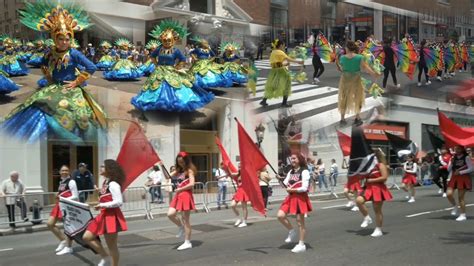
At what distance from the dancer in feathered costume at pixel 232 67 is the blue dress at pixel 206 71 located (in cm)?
6

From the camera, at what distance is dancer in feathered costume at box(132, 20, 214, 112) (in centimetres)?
549

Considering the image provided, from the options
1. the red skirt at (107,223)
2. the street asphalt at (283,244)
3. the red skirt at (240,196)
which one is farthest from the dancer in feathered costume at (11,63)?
the red skirt at (240,196)

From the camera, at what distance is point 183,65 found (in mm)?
5727

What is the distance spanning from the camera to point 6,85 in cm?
486

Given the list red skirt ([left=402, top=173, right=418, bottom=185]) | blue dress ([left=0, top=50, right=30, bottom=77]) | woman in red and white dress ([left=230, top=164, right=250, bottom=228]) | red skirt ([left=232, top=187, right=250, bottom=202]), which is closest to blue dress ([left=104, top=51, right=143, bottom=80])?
blue dress ([left=0, top=50, right=30, bottom=77])

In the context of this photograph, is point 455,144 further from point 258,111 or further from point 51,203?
point 51,203

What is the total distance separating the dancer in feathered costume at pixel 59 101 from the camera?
4797 millimetres

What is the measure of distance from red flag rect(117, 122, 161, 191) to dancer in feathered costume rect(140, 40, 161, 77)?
1.83 ft

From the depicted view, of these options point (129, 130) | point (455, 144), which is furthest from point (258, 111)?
point (455, 144)

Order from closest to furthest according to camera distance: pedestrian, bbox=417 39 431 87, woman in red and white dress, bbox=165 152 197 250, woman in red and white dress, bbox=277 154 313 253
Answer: pedestrian, bbox=417 39 431 87
woman in red and white dress, bbox=277 154 313 253
woman in red and white dress, bbox=165 152 197 250

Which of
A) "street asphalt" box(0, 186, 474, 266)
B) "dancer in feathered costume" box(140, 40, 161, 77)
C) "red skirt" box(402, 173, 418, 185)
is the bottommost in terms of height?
"street asphalt" box(0, 186, 474, 266)

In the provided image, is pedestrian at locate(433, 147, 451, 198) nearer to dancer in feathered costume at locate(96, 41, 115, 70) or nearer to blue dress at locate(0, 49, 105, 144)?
dancer in feathered costume at locate(96, 41, 115, 70)

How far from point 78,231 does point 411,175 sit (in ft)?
25.7

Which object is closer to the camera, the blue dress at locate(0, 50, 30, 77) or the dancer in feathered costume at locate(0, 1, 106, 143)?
the blue dress at locate(0, 50, 30, 77)
